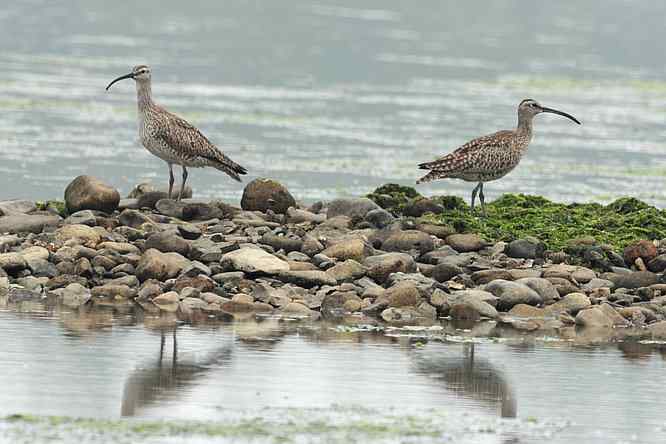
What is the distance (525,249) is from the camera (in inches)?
838

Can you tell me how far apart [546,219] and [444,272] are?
13.9ft

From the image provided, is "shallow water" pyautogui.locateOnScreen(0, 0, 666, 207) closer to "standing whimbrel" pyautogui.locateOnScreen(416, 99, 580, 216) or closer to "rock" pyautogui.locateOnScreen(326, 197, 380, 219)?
"standing whimbrel" pyautogui.locateOnScreen(416, 99, 580, 216)

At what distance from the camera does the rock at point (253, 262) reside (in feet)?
64.3

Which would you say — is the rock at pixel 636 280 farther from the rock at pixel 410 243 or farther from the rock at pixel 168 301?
the rock at pixel 168 301

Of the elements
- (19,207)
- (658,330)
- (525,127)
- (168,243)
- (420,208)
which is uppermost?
(525,127)

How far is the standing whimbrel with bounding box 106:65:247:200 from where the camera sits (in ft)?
78.8

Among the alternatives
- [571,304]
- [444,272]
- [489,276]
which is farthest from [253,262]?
[571,304]

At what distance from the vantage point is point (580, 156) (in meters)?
37.8

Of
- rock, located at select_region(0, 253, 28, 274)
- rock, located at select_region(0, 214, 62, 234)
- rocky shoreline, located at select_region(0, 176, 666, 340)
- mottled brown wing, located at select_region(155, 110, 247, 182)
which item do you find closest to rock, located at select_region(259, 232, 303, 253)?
rocky shoreline, located at select_region(0, 176, 666, 340)

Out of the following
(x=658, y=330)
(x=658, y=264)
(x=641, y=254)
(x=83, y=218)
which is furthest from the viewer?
(x=83, y=218)

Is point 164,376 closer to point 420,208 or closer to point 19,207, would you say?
point 19,207

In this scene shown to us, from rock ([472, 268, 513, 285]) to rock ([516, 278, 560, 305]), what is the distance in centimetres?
42

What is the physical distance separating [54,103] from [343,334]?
25198mm

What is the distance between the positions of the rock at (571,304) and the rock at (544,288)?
105mm
